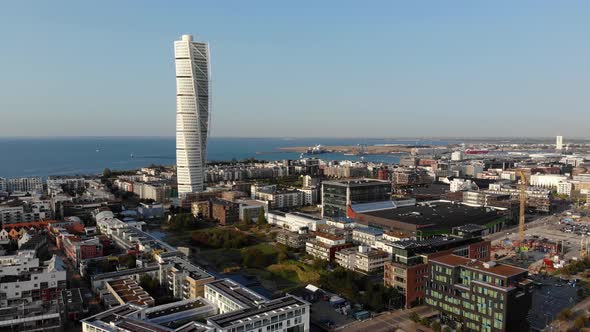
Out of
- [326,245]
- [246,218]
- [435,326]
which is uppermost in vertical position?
[326,245]

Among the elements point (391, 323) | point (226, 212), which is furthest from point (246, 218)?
point (391, 323)

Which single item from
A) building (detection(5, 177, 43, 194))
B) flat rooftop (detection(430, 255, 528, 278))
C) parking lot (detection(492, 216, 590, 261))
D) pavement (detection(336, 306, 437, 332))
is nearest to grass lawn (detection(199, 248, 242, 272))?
pavement (detection(336, 306, 437, 332))

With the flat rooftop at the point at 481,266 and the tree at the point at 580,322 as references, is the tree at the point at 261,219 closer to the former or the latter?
the flat rooftop at the point at 481,266

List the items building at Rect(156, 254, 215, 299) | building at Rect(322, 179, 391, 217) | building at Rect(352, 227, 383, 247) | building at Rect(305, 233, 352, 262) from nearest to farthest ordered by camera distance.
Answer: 1. building at Rect(156, 254, 215, 299)
2. building at Rect(305, 233, 352, 262)
3. building at Rect(352, 227, 383, 247)
4. building at Rect(322, 179, 391, 217)

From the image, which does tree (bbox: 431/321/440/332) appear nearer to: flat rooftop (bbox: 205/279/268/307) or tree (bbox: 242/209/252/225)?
flat rooftop (bbox: 205/279/268/307)

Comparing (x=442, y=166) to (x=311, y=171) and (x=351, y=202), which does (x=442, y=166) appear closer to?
(x=311, y=171)

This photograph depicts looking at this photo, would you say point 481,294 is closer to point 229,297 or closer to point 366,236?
point 229,297
